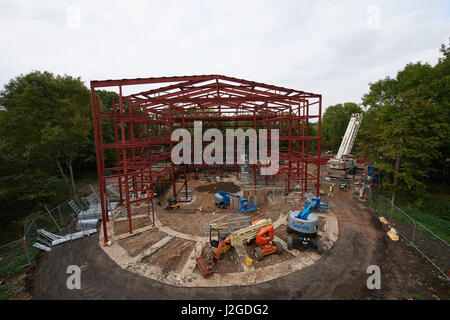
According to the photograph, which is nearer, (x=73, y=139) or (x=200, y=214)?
(x=200, y=214)

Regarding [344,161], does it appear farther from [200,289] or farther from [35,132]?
[35,132]

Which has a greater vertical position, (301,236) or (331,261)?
(301,236)

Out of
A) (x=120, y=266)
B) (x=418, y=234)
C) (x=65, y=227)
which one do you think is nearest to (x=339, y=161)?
(x=418, y=234)

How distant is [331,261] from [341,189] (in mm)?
13412

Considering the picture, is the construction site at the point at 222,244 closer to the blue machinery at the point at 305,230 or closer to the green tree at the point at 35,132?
the blue machinery at the point at 305,230

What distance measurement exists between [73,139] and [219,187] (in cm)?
1606

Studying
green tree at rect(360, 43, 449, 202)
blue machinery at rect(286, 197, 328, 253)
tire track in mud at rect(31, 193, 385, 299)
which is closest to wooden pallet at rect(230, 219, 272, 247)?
blue machinery at rect(286, 197, 328, 253)

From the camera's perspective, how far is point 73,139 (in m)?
18.9

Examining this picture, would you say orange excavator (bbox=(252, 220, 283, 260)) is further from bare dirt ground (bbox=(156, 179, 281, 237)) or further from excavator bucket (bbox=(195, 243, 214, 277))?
bare dirt ground (bbox=(156, 179, 281, 237))

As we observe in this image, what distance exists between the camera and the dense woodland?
1385 cm

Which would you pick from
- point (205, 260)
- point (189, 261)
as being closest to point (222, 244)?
point (205, 260)

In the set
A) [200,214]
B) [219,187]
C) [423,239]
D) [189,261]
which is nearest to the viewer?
[189,261]
